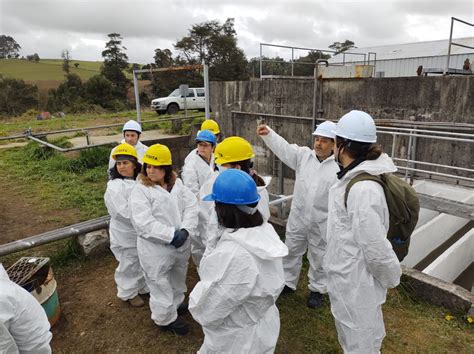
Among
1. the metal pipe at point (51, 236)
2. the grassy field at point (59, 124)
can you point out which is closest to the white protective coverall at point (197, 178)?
the metal pipe at point (51, 236)

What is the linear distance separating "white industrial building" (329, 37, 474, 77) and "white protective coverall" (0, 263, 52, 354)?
1218cm

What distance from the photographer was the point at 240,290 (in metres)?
1.69

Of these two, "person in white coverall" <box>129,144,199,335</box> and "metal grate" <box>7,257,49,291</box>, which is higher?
"person in white coverall" <box>129,144,199,335</box>

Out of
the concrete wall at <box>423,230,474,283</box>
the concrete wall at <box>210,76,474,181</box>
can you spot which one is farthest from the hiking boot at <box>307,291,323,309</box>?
the concrete wall at <box>210,76,474,181</box>

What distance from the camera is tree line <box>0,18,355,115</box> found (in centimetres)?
2581

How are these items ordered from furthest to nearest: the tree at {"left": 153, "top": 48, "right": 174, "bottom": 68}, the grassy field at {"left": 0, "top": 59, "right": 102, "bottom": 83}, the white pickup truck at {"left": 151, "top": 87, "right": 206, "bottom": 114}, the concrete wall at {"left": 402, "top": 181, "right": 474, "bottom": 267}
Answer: the grassy field at {"left": 0, "top": 59, "right": 102, "bottom": 83} → the tree at {"left": 153, "top": 48, "right": 174, "bottom": 68} → the white pickup truck at {"left": 151, "top": 87, "right": 206, "bottom": 114} → the concrete wall at {"left": 402, "top": 181, "right": 474, "bottom": 267}

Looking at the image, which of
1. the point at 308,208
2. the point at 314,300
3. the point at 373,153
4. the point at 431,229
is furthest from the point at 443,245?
the point at 373,153

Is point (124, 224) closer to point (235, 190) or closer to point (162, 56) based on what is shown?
point (235, 190)

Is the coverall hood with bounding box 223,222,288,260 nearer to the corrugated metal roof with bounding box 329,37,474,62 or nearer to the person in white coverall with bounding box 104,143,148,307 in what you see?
the person in white coverall with bounding box 104,143,148,307

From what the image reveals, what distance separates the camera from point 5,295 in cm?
142

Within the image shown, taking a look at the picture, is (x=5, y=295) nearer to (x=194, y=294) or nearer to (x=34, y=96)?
(x=194, y=294)

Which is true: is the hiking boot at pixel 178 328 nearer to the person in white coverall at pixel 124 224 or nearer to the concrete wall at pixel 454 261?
→ the person in white coverall at pixel 124 224

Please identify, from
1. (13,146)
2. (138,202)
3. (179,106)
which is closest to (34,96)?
(179,106)

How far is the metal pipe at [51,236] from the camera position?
10.6 ft
